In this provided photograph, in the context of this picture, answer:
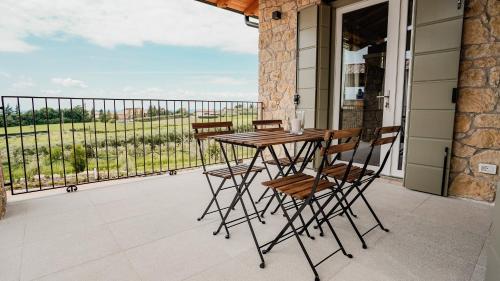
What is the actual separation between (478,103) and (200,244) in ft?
10.6

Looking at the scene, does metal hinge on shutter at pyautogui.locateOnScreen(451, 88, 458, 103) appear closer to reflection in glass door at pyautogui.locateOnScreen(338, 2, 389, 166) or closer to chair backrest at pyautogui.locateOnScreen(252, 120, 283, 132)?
reflection in glass door at pyautogui.locateOnScreen(338, 2, 389, 166)

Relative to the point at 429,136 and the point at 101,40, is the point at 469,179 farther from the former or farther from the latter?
the point at 101,40

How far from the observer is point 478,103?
280cm

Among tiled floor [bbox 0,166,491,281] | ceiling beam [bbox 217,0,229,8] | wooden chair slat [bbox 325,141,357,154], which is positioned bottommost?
tiled floor [bbox 0,166,491,281]

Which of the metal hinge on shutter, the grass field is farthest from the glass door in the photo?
the grass field

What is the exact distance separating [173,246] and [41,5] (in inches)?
402

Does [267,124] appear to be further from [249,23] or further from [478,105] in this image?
[249,23]

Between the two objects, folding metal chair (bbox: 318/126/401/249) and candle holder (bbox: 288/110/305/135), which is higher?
candle holder (bbox: 288/110/305/135)

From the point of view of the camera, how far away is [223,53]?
14.7 m

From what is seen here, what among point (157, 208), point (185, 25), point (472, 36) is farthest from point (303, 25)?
point (185, 25)

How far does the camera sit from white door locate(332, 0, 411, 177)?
355cm

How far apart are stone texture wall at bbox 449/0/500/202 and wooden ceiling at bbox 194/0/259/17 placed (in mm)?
4108

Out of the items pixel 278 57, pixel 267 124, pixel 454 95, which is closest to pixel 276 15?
pixel 278 57

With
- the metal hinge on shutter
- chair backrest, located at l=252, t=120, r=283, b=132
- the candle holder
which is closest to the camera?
the candle holder
